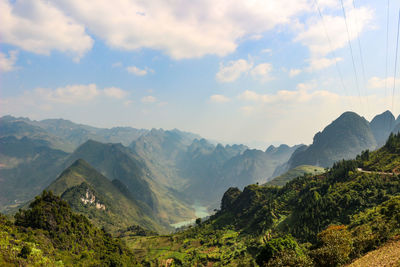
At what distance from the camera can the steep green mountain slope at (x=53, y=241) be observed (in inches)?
2900

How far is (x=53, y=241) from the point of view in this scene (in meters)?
101

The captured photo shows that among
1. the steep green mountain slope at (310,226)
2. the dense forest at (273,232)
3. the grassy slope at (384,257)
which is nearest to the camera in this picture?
the grassy slope at (384,257)

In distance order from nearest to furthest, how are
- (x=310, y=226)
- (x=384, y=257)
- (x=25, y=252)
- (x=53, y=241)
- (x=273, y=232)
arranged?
(x=384, y=257) → (x=25, y=252) → (x=53, y=241) → (x=310, y=226) → (x=273, y=232)

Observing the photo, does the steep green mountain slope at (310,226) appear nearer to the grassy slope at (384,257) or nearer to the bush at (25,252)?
the grassy slope at (384,257)

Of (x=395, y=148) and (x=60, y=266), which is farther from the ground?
(x=395, y=148)

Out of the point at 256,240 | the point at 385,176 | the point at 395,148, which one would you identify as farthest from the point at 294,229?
the point at 395,148

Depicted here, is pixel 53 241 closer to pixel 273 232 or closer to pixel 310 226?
pixel 273 232

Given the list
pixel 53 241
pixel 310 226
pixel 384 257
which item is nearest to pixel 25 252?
pixel 53 241

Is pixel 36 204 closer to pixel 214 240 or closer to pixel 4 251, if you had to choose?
pixel 4 251

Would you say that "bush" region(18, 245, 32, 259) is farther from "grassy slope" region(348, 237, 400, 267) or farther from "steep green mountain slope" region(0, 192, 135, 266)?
"grassy slope" region(348, 237, 400, 267)

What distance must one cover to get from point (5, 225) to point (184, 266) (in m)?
88.9

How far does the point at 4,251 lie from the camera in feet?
221

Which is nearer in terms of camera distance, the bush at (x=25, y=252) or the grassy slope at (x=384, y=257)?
the grassy slope at (x=384, y=257)

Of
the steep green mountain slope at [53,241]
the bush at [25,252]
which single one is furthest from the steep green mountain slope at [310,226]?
the bush at [25,252]
